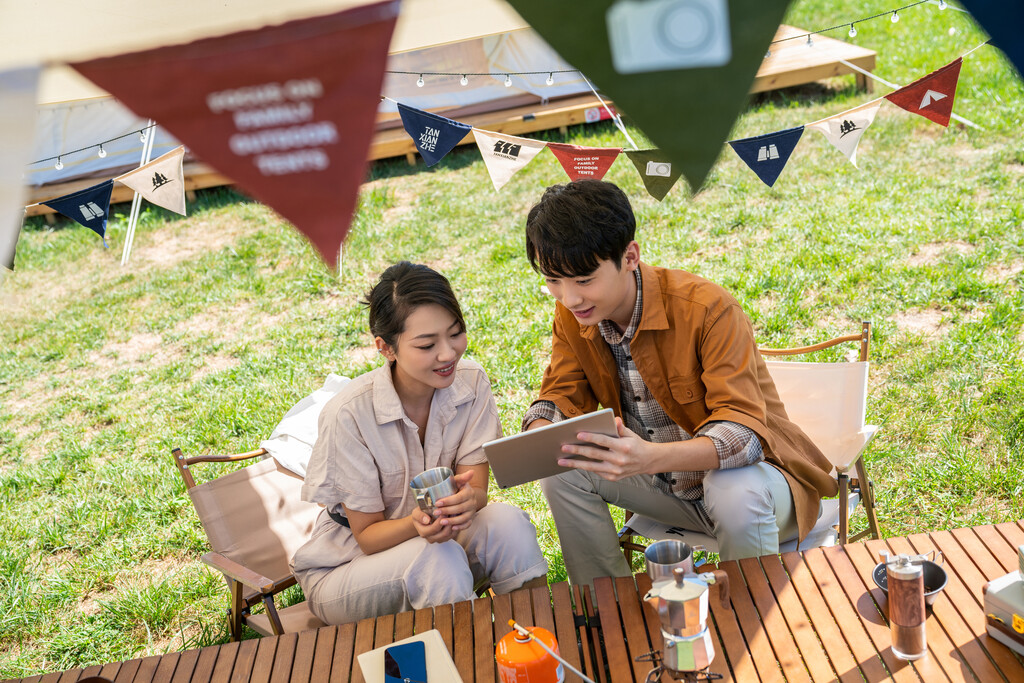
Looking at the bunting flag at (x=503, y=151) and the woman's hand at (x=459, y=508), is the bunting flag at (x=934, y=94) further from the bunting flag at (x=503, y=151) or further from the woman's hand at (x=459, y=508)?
the woman's hand at (x=459, y=508)

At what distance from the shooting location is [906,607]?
1574 millimetres

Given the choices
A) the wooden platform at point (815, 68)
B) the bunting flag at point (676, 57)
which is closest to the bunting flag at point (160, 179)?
the bunting flag at point (676, 57)

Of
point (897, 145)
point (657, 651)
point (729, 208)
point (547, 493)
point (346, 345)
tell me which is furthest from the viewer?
point (897, 145)

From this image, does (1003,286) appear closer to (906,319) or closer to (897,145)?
(906,319)

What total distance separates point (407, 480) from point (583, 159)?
1.32 meters

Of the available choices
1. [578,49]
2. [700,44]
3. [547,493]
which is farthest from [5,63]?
[547,493]

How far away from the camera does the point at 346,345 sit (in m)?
4.68

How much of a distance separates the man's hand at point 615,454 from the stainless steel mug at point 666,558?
0.45 m

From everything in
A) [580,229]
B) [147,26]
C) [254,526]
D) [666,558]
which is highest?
[147,26]

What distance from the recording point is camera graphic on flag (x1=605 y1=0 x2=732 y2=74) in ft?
2.37

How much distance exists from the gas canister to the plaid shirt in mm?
766

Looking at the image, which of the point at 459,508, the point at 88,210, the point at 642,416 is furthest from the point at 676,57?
the point at 88,210

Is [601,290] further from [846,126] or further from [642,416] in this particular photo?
[846,126]

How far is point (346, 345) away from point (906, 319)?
2859 mm
